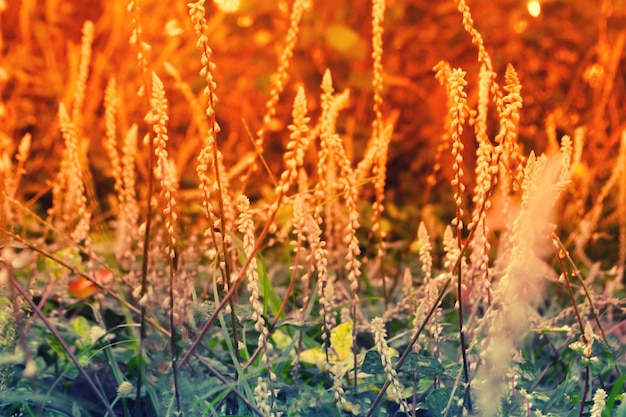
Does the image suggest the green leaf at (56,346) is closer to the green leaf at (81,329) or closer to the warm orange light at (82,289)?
the green leaf at (81,329)

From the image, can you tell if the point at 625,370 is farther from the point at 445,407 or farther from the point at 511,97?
the point at 511,97

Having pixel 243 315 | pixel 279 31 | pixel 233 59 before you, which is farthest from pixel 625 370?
pixel 233 59

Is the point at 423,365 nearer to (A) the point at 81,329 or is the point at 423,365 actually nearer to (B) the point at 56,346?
(B) the point at 56,346

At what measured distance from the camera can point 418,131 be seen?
11.9ft

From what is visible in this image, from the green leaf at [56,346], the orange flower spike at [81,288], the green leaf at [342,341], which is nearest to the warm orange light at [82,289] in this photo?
the orange flower spike at [81,288]

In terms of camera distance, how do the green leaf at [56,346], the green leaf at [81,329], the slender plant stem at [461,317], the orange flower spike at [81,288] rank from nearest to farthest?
the slender plant stem at [461,317] < the green leaf at [56,346] < the green leaf at [81,329] < the orange flower spike at [81,288]

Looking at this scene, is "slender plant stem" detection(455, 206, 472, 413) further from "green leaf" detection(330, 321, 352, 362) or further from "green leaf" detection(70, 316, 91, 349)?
"green leaf" detection(70, 316, 91, 349)

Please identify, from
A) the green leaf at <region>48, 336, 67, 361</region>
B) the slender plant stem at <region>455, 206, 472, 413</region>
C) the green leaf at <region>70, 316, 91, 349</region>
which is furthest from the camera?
the green leaf at <region>70, 316, 91, 349</region>

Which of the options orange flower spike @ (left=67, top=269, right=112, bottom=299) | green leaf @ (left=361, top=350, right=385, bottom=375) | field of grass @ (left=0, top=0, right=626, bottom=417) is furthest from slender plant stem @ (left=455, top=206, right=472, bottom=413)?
orange flower spike @ (left=67, top=269, right=112, bottom=299)

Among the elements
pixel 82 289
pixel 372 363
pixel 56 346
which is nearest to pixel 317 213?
pixel 372 363

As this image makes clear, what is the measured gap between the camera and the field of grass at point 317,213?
1.11 meters

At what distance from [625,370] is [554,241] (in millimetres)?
592

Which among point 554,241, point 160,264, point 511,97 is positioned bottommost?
point 160,264

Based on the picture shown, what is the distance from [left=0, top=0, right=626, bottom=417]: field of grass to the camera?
111 centimetres
